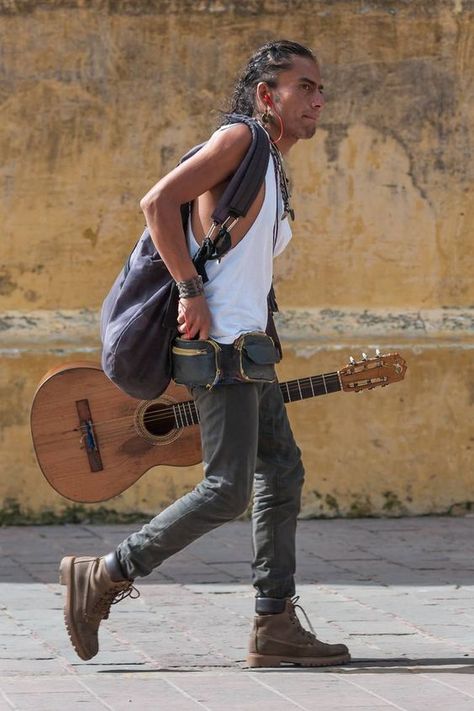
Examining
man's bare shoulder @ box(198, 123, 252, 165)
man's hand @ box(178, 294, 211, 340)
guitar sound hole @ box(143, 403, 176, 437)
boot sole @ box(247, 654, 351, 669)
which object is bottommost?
boot sole @ box(247, 654, 351, 669)

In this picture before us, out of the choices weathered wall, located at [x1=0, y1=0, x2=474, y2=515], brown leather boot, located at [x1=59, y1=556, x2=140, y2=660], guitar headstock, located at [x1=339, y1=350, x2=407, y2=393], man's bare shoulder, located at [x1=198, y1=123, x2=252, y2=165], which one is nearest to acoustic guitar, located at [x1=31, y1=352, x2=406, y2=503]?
guitar headstock, located at [x1=339, y1=350, x2=407, y2=393]

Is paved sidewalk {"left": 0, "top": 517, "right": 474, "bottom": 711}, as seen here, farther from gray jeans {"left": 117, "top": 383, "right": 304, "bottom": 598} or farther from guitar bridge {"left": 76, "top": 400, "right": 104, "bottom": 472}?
guitar bridge {"left": 76, "top": 400, "right": 104, "bottom": 472}

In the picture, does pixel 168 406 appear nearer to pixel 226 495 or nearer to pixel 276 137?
pixel 226 495

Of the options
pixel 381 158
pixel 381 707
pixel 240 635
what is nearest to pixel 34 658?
pixel 240 635

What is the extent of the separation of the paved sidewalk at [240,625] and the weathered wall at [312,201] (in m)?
0.40

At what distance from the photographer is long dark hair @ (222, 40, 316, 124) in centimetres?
506

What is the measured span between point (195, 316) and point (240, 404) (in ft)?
1.00

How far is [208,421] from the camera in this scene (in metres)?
4.91

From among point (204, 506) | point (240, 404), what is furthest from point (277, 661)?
point (240, 404)

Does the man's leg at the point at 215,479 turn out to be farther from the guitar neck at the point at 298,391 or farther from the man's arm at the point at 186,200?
the guitar neck at the point at 298,391

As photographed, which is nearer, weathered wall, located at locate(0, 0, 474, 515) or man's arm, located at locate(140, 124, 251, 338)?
man's arm, located at locate(140, 124, 251, 338)

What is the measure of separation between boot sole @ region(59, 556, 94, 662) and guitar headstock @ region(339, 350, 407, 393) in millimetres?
1061

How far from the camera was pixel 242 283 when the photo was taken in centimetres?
488

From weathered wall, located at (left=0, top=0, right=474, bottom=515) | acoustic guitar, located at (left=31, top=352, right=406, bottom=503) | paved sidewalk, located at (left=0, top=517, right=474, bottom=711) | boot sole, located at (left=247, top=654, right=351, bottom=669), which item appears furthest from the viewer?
weathered wall, located at (left=0, top=0, right=474, bottom=515)
